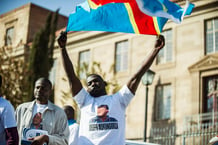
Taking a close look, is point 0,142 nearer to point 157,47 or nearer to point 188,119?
point 157,47

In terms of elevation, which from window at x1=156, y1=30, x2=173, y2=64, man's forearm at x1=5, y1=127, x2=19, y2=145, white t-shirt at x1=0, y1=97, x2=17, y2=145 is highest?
window at x1=156, y1=30, x2=173, y2=64

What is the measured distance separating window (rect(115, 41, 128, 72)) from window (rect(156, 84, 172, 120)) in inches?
117

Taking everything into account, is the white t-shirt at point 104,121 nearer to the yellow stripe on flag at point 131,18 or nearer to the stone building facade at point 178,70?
the yellow stripe on flag at point 131,18

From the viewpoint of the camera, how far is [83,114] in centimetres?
578

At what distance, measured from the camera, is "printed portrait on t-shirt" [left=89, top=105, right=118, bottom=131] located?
18.2 ft

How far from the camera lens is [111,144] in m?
5.46

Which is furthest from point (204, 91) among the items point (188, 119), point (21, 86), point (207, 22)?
point (21, 86)

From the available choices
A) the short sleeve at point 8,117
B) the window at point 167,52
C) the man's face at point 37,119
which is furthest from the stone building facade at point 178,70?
the short sleeve at point 8,117

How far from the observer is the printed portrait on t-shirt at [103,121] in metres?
5.55

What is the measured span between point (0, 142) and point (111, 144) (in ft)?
4.14

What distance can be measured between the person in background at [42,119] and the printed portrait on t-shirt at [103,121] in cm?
54

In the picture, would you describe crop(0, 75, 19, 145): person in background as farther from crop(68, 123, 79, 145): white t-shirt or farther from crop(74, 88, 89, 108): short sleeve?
crop(68, 123, 79, 145): white t-shirt

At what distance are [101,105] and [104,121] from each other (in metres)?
0.22

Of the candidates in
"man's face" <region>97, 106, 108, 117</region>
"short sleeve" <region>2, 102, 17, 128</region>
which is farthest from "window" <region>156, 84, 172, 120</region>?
"short sleeve" <region>2, 102, 17, 128</region>
